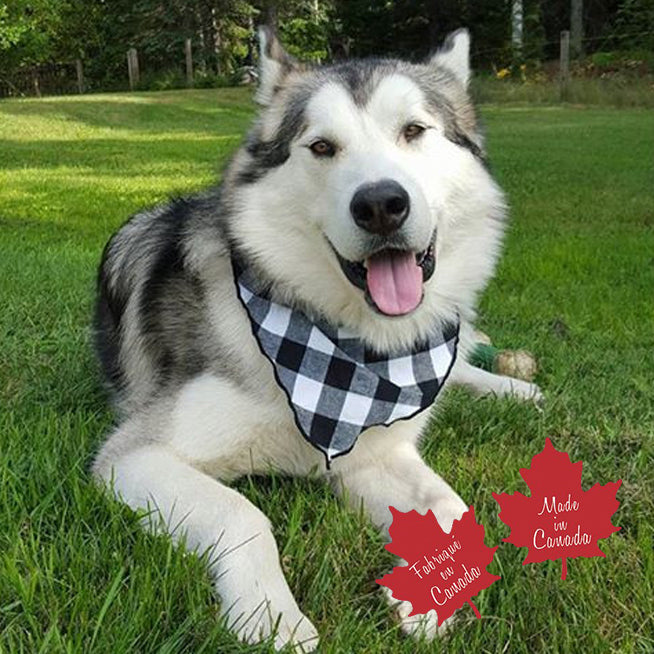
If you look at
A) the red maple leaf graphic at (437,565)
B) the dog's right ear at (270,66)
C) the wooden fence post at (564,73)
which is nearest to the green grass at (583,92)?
the wooden fence post at (564,73)

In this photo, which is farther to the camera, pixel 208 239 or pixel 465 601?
pixel 208 239

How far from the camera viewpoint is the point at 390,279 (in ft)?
7.97

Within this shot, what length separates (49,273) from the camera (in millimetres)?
5340

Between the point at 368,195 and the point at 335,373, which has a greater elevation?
the point at 368,195

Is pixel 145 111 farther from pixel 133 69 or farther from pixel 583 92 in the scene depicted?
pixel 133 69

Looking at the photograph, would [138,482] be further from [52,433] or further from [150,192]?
[150,192]

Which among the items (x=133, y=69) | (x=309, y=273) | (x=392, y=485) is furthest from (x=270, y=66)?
(x=133, y=69)

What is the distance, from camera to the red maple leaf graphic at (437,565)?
178 centimetres

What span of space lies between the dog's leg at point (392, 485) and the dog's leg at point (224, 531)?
1.34 ft

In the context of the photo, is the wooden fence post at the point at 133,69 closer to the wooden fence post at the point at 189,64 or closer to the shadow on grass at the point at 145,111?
the wooden fence post at the point at 189,64

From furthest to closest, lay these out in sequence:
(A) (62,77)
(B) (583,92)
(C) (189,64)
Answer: (A) (62,77), (C) (189,64), (B) (583,92)

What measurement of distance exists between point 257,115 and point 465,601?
1830 millimetres

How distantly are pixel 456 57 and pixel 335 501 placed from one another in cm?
172

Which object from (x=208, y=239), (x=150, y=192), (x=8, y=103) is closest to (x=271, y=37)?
(x=208, y=239)
